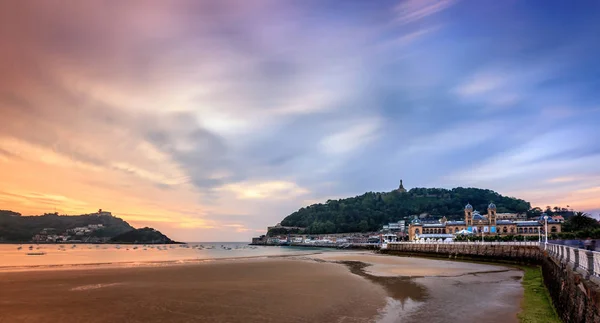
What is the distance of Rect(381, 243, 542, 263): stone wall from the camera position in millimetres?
45844

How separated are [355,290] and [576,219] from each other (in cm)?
8979

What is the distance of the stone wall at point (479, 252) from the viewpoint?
4584 cm

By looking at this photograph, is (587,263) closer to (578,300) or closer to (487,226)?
(578,300)

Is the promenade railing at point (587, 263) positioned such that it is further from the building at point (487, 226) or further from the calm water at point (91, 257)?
the building at point (487, 226)

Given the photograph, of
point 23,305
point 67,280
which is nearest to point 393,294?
point 23,305

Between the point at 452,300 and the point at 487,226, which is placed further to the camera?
the point at 487,226

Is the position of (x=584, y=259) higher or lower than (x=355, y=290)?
higher

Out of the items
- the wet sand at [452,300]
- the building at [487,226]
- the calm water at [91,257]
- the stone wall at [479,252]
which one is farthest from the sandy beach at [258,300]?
the building at [487,226]

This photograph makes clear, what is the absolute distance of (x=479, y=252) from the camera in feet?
187

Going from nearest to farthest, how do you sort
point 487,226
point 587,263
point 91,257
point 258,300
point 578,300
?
point 578,300, point 587,263, point 258,300, point 91,257, point 487,226

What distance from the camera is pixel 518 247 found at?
162ft

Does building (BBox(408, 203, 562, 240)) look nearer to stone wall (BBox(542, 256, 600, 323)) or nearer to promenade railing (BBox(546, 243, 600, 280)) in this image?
stone wall (BBox(542, 256, 600, 323))

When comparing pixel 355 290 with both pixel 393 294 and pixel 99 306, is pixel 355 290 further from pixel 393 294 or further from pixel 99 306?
pixel 99 306

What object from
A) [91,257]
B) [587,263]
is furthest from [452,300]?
[91,257]
